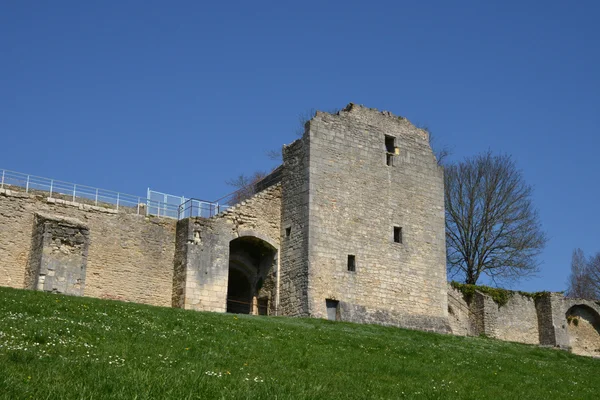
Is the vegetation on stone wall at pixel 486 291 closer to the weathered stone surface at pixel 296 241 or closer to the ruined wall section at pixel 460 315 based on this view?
the ruined wall section at pixel 460 315

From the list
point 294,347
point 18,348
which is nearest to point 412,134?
point 294,347

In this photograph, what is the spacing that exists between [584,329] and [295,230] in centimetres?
1766

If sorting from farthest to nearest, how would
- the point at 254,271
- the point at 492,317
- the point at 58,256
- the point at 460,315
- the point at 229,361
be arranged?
the point at 492,317 → the point at 460,315 → the point at 254,271 → the point at 58,256 → the point at 229,361

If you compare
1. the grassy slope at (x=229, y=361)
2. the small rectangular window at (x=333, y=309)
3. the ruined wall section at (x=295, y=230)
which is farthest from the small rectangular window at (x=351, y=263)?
the grassy slope at (x=229, y=361)

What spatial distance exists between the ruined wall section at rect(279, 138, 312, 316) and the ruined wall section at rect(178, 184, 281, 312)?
0.53m

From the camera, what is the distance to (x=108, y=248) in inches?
930

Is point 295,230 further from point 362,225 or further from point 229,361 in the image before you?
point 229,361

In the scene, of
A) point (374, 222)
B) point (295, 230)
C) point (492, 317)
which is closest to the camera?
point (295, 230)

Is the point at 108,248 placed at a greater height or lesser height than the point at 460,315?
greater

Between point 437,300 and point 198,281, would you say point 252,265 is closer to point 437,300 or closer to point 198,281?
point 198,281

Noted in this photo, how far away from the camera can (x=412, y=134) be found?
94.4ft

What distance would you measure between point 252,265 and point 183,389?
56.3ft

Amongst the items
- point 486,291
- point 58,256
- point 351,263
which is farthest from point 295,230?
point 486,291

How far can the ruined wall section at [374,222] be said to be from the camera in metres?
24.8
